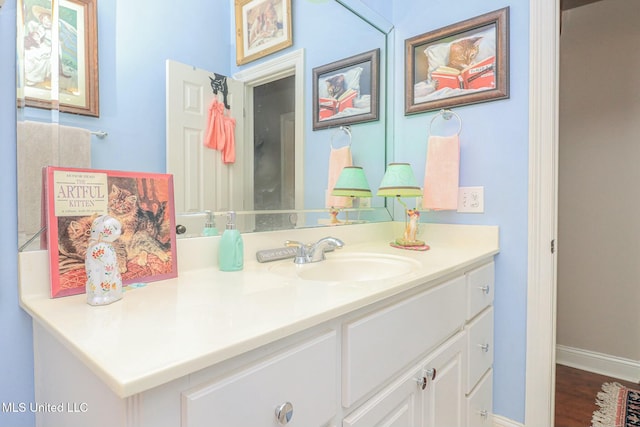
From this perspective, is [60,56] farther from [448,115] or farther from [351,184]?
[448,115]

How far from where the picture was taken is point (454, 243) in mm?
1570

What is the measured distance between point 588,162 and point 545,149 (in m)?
1.02

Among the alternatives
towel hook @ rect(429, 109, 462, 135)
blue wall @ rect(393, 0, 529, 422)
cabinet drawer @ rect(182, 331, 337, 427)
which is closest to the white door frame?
blue wall @ rect(393, 0, 529, 422)

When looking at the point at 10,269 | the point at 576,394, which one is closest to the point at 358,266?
the point at 10,269

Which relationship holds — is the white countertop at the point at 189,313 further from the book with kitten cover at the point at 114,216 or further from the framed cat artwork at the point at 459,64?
the framed cat artwork at the point at 459,64

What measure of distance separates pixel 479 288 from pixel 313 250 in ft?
2.14

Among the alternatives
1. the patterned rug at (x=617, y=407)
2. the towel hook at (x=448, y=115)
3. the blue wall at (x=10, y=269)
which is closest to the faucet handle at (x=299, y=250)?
the blue wall at (x=10, y=269)

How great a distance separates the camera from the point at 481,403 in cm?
135

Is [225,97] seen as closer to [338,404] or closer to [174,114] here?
[174,114]

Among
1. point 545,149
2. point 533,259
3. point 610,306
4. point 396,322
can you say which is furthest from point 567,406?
point 396,322

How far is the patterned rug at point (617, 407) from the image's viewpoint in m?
1.54

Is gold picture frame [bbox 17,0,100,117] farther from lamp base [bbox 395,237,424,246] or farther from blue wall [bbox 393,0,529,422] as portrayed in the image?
blue wall [bbox 393,0,529,422]

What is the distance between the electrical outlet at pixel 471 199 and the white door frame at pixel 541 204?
0.62ft

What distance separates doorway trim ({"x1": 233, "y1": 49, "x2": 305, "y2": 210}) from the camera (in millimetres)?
1188
